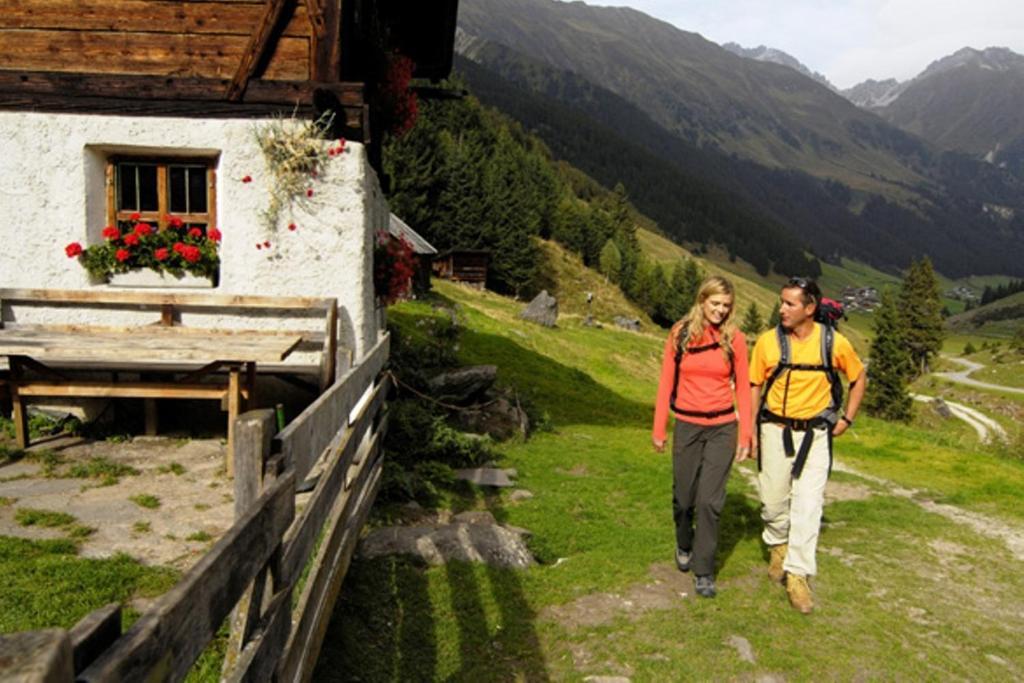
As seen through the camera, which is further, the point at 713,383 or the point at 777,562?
the point at 777,562

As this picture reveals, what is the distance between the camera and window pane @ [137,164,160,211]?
8164mm

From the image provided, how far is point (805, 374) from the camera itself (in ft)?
18.4

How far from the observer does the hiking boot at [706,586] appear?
19.1ft

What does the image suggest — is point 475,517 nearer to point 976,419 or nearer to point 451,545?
point 451,545

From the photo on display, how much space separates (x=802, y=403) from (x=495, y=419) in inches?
290

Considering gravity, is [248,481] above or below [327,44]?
below

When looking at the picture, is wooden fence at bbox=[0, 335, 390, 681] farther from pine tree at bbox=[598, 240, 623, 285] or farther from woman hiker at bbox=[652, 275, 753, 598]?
pine tree at bbox=[598, 240, 623, 285]

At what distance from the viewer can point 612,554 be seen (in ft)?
22.4

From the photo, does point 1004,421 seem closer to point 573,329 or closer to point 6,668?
point 573,329

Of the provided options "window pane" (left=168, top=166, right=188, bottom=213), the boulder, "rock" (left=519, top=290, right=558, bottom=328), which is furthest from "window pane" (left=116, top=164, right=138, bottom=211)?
"rock" (left=519, top=290, right=558, bottom=328)

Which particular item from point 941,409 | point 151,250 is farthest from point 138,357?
point 941,409

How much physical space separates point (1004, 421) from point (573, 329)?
6193 cm

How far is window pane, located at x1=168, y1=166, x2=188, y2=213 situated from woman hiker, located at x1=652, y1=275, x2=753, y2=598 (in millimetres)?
6233

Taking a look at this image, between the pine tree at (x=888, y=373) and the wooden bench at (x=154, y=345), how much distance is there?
197 feet
